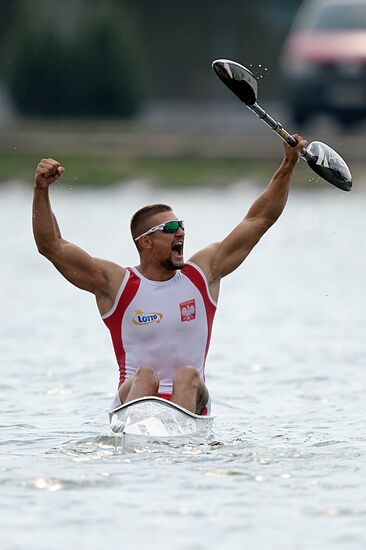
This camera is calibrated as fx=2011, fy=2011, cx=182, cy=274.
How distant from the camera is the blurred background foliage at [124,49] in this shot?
36.0 metres

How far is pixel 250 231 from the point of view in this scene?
10680 millimetres

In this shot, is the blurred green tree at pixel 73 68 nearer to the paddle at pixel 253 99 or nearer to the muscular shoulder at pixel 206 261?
the paddle at pixel 253 99

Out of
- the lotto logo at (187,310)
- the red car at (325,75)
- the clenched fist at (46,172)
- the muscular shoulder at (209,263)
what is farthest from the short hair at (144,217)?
the red car at (325,75)

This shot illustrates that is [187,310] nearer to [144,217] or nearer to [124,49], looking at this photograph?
[144,217]

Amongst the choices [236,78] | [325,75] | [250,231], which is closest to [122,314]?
[250,231]

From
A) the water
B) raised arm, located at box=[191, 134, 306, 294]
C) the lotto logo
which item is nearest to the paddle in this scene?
raised arm, located at box=[191, 134, 306, 294]

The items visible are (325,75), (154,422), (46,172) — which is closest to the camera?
(154,422)

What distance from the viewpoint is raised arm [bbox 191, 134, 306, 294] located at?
10.7m

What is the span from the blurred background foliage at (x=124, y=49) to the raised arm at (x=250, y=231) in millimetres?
25096

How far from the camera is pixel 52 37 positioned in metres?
36.3

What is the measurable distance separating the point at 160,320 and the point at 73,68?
1026 inches

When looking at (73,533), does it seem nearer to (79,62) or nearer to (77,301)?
(77,301)

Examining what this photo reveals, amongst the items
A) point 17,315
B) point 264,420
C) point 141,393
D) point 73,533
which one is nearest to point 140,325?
point 141,393

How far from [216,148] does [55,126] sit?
4.32 metres
